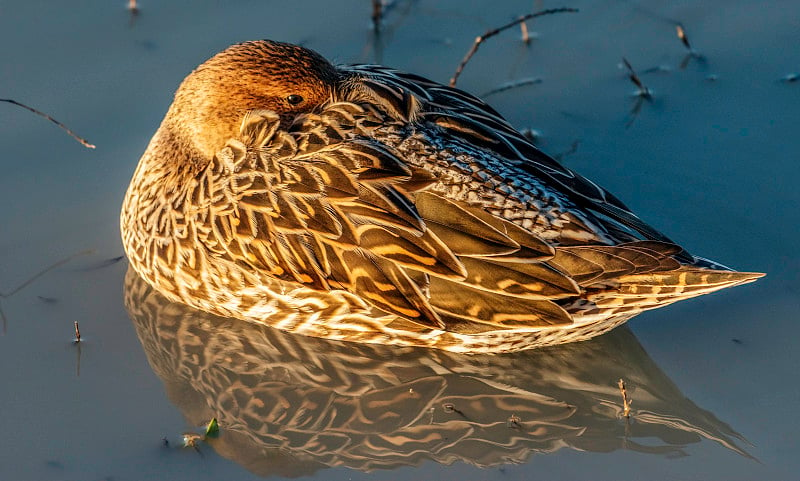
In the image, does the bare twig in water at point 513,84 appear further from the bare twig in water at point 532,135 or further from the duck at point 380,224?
the duck at point 380,224

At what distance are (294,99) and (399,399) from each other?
4.97 ft

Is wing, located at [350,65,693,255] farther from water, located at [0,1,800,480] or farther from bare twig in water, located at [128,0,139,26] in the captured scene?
bare twig in water, located at [128,0,139,26]

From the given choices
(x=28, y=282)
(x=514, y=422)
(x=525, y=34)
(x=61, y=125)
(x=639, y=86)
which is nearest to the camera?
(x=514, y=422)

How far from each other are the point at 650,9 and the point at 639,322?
271 centimetres

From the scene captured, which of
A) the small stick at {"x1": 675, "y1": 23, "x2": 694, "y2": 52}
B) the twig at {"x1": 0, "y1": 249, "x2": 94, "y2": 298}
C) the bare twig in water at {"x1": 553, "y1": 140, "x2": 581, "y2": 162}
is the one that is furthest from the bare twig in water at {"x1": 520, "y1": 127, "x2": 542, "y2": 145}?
the twig at {"x1": 0, "y1": 249, "x2": 94, "y2": 298}

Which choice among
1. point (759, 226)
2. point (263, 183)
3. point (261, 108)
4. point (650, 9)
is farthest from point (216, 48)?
point (759, 226)

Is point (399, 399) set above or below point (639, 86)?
below

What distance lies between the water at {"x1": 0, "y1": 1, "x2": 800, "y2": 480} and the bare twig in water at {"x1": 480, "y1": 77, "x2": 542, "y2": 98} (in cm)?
4

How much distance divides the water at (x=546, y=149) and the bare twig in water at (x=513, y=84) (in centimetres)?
4

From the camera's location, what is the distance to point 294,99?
5477 millimetres

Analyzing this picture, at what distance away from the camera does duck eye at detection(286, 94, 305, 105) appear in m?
5.47

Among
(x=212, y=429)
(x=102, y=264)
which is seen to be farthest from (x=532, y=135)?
(x=212, y=429)

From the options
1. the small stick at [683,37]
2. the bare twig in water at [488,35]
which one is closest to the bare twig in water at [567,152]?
the bare twig in water at [488,35]

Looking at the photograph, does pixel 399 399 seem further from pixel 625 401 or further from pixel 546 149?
pixel 546 149
